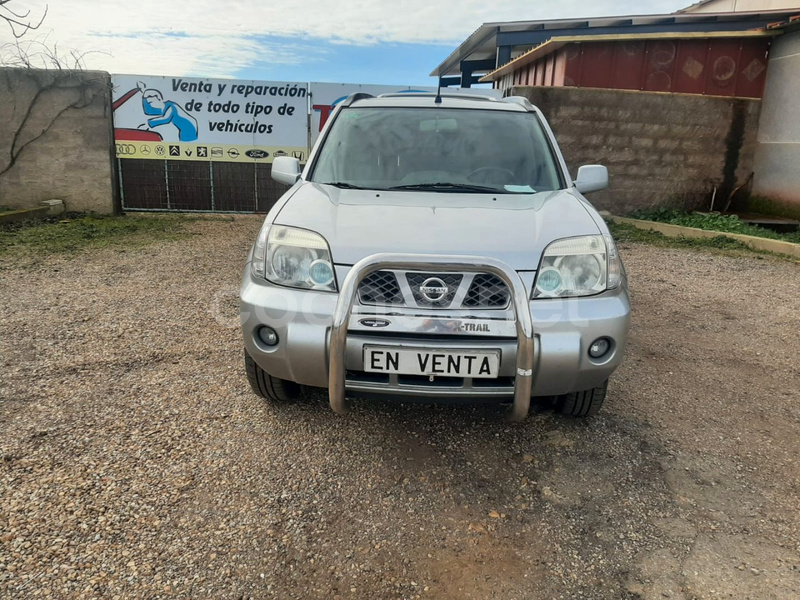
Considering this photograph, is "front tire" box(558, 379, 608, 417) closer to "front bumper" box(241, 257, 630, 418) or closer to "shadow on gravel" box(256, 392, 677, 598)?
"shadow on gravel" box(256, 392, 677, 598)

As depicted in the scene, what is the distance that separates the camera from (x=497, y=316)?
2.35 meters

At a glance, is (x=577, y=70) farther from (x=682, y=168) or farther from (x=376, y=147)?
(x=376, y=147)

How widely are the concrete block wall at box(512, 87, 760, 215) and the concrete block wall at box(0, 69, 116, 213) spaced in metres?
6.82

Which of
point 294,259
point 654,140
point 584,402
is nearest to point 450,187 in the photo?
point 294,259

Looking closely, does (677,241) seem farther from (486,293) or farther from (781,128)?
(486,293)

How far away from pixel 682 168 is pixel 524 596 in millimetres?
9504

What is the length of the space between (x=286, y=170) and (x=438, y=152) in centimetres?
98

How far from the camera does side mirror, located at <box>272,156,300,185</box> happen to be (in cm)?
359

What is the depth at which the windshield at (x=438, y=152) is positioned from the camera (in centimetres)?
326

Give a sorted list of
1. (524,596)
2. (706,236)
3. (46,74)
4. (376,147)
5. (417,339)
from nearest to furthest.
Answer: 1. (524,596)
2. (417,339)
3. (376,147)
4. (706,236)
5. (46,74)

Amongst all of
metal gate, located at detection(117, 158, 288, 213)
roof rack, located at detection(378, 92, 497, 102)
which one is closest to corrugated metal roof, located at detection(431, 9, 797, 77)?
metal gate, located at detection(117, 158, 288, 213)

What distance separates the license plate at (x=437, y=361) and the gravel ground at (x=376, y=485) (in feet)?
1.80

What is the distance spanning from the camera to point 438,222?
8.49 feet

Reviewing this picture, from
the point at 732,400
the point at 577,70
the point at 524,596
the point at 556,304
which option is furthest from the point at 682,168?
the point at 524,596
